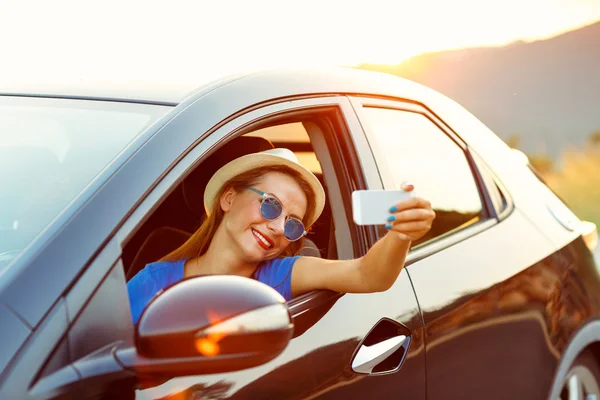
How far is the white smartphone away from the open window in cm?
28

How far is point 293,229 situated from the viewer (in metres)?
2.43

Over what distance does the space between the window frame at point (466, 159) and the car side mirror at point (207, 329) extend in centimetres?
99

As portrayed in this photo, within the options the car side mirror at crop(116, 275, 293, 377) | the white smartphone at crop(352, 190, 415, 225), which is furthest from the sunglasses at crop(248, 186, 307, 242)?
the car side mirror at crop(116, 275, 293, 377)

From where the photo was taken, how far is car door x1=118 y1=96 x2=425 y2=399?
A: 1.80 metres

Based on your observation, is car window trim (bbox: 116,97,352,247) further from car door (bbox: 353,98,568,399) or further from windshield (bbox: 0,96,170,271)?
car door (bbox: 353,98,568,399)

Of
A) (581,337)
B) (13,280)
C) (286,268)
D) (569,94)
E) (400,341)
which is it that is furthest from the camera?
(569,94)

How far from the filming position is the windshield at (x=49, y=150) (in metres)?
1.91

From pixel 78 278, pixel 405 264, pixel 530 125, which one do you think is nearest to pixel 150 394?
pixel 78 278

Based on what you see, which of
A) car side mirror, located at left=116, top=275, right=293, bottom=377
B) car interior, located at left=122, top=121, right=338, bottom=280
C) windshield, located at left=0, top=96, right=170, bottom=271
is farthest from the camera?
car interior, located at left=122, top=121, right=338, bottom=280

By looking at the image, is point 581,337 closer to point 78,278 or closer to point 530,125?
point 78,278

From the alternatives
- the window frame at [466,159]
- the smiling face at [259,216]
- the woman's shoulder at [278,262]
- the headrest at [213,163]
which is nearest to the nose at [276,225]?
the smiling face at [259,216]

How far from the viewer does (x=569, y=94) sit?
207ft

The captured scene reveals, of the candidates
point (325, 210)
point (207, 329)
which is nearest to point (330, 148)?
point (325, 210)

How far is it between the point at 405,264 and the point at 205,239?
58cm
